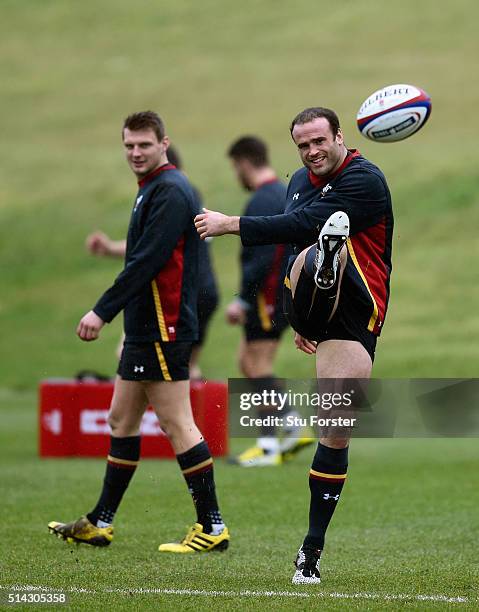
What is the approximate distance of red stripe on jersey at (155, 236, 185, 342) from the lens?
690 cm

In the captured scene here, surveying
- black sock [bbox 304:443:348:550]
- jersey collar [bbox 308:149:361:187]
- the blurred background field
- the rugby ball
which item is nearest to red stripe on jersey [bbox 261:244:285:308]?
the rugby ball

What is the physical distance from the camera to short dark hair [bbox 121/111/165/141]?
6957mm

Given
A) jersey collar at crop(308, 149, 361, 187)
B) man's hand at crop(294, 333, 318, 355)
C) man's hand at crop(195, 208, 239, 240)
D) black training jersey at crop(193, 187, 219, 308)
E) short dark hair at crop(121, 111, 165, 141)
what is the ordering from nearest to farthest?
man's hand at crop(195, 208, 239, 240) → jersey collar at crop(308, 149, 361, 187) → man's hand at crop(294, 333, 318, 355) → short dark hair at crop(121, 111, 165, 141) → black training jersey at crop(193, 187, 219, 308)

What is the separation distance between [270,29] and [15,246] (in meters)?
11.1

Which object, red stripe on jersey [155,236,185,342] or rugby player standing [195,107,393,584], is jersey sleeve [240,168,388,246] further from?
red stripe on jersey [155,236,185,342]

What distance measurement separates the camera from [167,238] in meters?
6.80

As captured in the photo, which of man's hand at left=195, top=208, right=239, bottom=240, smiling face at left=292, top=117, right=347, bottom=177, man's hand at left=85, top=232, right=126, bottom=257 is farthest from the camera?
man's hand at left=85, top=232, right=126, bottom=257

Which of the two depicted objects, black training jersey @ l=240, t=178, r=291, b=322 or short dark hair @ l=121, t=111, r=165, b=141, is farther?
black training jersey @ l=240, t=178, r=291, b=322

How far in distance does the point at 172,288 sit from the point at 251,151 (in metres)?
3.69

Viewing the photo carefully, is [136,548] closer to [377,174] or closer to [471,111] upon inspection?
[377,174]

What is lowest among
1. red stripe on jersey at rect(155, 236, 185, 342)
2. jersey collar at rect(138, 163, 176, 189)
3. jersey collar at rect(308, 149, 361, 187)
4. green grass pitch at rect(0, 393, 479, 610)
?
green grass pitch at rect(0, 393, 479, 610)

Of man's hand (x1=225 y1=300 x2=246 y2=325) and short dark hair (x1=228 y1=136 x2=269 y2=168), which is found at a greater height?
short dark hair (x1=228 y1=136 x2=269 y2=168)

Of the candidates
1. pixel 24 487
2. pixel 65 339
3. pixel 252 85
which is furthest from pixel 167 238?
pixel 252 85

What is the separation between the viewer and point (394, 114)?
647 centimetres
